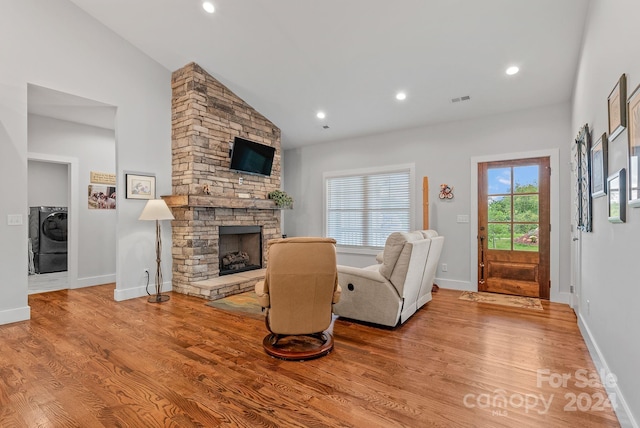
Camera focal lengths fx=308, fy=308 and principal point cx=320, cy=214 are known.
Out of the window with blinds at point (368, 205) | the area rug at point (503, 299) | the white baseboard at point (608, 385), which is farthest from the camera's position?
the window with blinds at point (368, 205)

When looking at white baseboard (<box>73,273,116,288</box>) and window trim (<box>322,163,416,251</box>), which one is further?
window trim (<box>322,163,416,251</box>)

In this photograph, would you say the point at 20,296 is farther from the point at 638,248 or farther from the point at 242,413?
the point at 638,248

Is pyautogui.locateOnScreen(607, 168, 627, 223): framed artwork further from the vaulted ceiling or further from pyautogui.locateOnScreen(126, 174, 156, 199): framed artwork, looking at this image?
pyautogui.locateOnScreen(126, 174, 156, 199): framed artwork

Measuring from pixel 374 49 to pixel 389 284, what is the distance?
2839 millimetres

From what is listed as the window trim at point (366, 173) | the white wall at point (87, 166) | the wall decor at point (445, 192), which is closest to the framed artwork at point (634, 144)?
the wall decor at point (445, 192)

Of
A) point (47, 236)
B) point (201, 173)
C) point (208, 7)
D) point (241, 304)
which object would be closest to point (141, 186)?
point (201, 173)

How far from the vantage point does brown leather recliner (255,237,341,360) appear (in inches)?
101

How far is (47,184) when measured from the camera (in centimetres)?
646

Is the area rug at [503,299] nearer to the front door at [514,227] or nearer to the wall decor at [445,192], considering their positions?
the front door at [514,227]

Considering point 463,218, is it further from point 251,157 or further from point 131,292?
point 131,292

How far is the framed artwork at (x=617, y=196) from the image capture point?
5.81 feet

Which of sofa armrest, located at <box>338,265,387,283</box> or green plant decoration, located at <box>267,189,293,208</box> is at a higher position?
Result: green plant decoration, located at <box>267,189,293,208</box>

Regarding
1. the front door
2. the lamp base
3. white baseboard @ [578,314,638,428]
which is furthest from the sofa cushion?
the lamp base

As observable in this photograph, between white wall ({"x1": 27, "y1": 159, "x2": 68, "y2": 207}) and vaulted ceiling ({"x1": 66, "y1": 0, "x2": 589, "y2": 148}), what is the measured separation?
378cm
